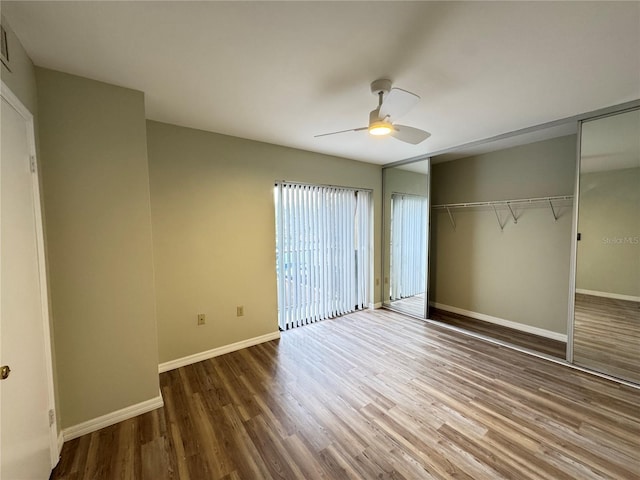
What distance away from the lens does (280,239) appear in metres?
3.38

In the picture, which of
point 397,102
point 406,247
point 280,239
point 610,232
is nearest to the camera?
point 397,102

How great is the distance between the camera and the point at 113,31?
54.1 inches

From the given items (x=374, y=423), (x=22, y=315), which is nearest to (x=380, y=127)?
(x=374, y=423)

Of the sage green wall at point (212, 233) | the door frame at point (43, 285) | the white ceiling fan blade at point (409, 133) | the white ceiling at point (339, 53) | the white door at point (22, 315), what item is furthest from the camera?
the sage green wall at point (212, 233)

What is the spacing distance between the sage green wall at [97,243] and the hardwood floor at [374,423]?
39cm

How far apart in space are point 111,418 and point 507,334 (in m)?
4.27

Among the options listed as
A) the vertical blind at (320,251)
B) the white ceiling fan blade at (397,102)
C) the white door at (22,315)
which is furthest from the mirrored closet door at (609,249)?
the white door at (22,315)

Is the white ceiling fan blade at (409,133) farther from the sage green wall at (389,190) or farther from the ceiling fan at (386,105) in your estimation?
the sage green wall at (389,190)

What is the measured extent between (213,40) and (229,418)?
8.28ft

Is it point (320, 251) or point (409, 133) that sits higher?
point (409, 133)

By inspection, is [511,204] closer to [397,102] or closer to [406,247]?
[406,247]

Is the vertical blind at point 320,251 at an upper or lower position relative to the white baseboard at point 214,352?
upper

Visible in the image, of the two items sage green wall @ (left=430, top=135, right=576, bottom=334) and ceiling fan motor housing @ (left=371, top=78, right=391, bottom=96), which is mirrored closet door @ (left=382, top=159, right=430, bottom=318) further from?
A: ceiling fan motor housing @ (left=371, top=78, right=391, bottom=96)

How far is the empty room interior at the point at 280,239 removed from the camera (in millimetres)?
1348
